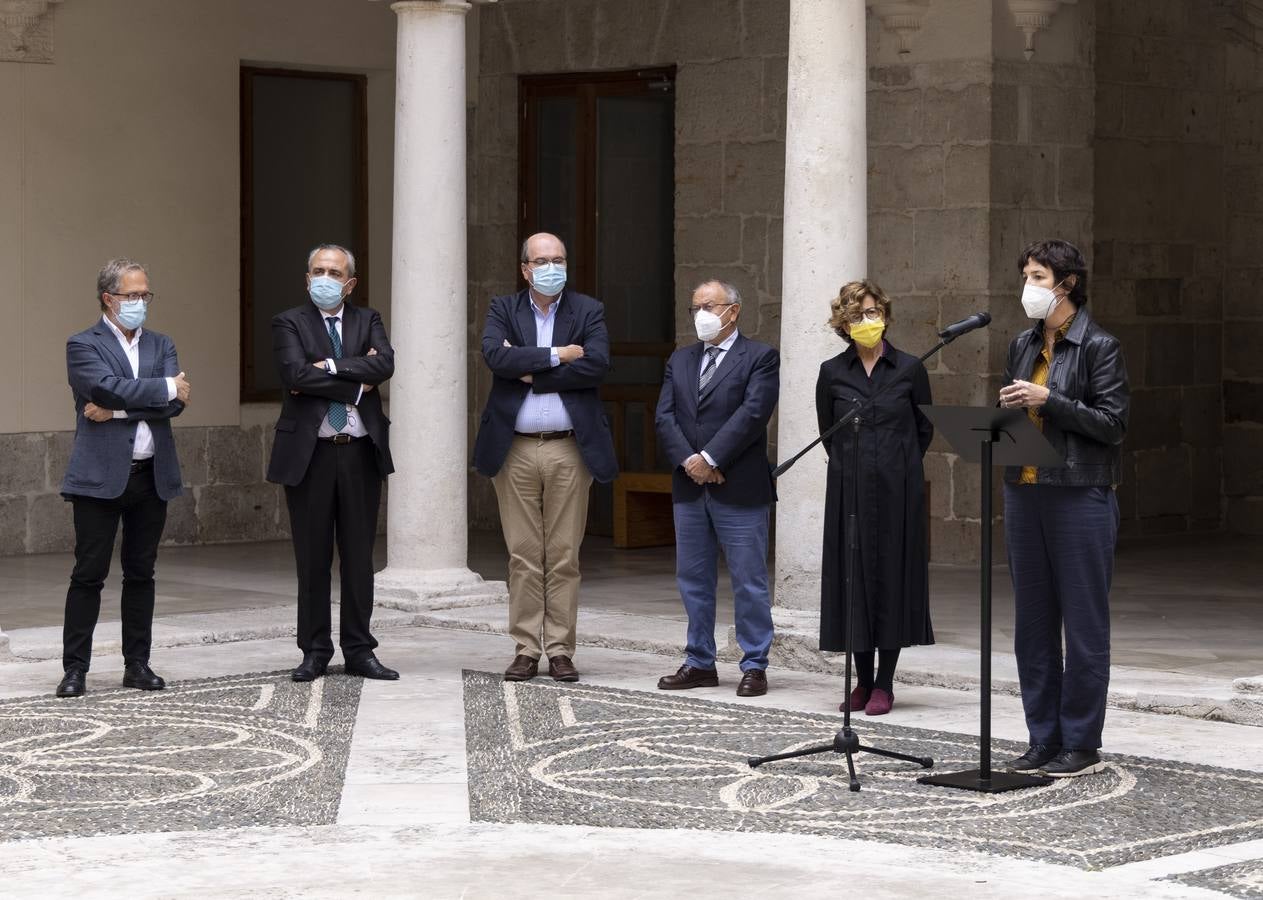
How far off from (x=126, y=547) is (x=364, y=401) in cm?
109

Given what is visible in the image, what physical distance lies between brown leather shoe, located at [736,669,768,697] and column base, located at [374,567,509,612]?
8.67ft

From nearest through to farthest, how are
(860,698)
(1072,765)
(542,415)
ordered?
1. (1072,765)
2. (860,698)
3. (542,415)

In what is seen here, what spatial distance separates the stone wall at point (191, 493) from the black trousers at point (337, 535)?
184 inches

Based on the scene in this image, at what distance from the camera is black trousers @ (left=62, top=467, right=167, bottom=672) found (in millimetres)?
8469

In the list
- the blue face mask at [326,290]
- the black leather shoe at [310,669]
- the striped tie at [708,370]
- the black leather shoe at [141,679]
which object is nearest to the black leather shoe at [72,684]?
the black leather shoe at [141,679]

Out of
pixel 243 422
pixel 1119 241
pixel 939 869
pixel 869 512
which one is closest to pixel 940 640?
pixel 869 512

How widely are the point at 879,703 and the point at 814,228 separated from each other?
2.21m

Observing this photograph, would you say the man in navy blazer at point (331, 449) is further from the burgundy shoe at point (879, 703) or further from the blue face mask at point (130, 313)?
the burgundy shoe at point (879, 703)

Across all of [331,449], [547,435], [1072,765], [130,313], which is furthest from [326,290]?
[1072,765]

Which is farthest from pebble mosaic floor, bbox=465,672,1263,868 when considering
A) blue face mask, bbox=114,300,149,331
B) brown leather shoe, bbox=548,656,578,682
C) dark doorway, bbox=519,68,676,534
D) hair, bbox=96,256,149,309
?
dark doorway, bbox=519,68,676,534

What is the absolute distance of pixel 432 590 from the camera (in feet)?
35.7

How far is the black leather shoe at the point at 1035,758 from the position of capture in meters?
6.98

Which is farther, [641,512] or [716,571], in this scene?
[641,512]

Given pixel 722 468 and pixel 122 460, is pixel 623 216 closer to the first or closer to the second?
pixel 722 468
